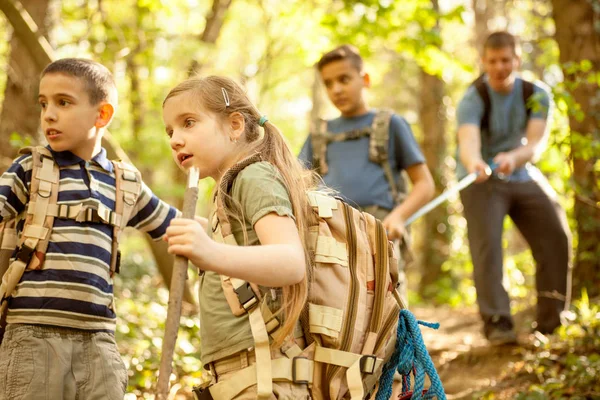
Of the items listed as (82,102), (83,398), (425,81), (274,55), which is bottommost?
(83,398)

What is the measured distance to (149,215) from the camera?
3637 mm

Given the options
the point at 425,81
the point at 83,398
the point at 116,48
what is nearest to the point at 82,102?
the point at 83,398

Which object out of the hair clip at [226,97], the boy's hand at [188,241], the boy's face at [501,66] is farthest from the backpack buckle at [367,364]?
the boy's face at [501,66]

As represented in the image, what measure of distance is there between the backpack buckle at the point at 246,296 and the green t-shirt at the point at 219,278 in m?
0.07

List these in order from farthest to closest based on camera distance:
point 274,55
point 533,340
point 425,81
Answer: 1. point 274,55
2. point 425,81
3. point 533,340

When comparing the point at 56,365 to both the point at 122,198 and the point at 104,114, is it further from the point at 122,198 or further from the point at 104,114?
the point at 104,114

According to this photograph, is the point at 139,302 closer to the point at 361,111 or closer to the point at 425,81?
the point at 361,111

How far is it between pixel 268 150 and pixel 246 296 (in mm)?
600

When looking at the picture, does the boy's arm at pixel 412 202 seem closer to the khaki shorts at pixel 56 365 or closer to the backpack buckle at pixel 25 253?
the khaki shorts at pixel 56 365

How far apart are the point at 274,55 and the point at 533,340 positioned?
11258 millimetres

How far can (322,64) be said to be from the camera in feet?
17.3

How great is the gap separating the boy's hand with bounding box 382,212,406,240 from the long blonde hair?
1685mm

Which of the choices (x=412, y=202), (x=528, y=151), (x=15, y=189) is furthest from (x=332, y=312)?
(x=528, y=151)

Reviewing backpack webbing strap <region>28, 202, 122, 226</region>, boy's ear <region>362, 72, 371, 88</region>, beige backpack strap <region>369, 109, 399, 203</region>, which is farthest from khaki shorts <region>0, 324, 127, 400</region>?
boy's ear <region>362, 72, 371, 88</region>
